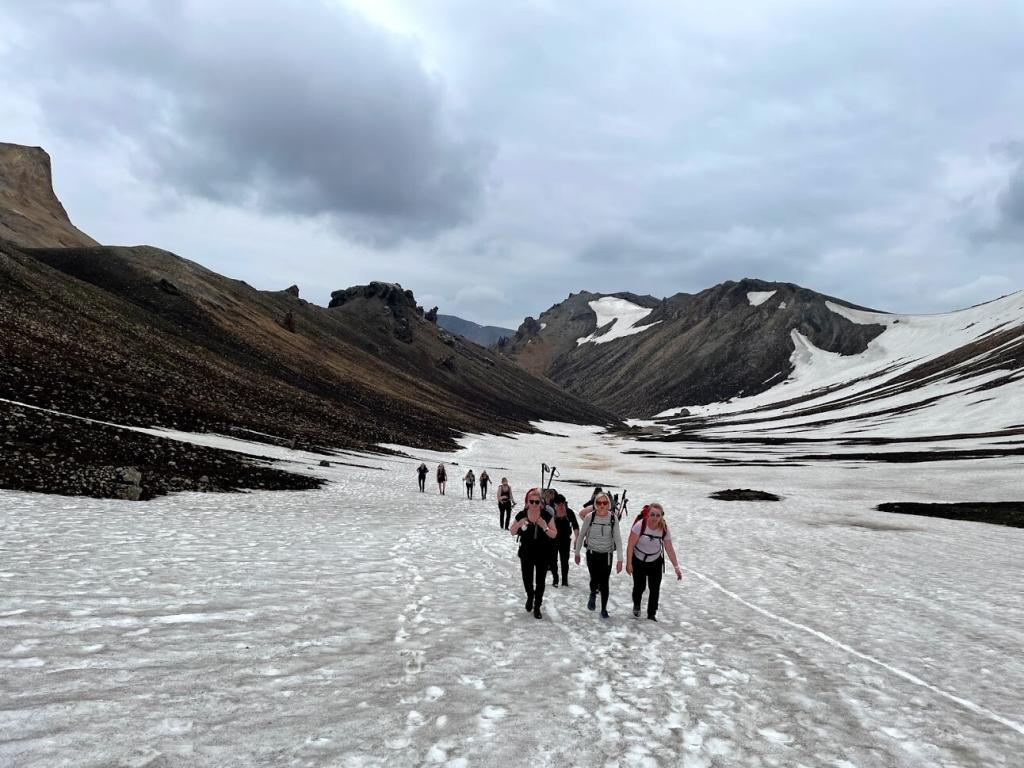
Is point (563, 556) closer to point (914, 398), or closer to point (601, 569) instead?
point (601, 569)

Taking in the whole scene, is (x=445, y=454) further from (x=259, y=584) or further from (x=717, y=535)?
(x=259, y=584)

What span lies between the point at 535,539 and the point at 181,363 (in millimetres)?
54635

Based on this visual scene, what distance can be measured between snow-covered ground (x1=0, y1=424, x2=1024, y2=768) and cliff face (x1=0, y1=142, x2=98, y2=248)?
123209 millimetres

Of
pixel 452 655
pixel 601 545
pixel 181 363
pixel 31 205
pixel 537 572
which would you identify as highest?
pixel 31 205

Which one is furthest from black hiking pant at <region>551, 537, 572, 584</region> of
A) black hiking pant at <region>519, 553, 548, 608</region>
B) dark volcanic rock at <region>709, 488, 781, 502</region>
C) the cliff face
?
the cliff face

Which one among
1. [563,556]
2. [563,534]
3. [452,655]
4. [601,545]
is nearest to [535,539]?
[601,545]

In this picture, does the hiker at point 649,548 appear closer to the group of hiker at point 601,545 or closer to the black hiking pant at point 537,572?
the group of hiker at point 601,545

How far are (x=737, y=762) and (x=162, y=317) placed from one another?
83.0 meters

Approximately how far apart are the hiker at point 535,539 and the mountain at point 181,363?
61.4 feet

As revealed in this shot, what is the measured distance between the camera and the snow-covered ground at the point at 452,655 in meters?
6.02

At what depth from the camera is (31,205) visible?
127250mm

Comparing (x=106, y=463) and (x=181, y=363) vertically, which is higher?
(x=181, y=363)

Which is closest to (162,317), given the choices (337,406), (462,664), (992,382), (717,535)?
(337,406)

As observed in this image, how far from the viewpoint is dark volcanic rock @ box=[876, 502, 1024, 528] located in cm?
3038
